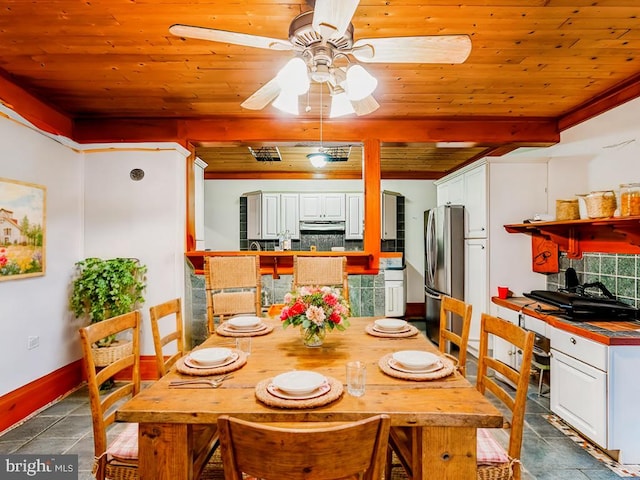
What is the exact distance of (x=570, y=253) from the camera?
3131 mm

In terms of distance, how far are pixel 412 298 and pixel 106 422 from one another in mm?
5393

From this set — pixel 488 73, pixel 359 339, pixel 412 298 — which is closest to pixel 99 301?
pixel 359 339

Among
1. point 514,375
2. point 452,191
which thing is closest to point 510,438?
point 514,375

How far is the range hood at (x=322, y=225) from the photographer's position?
6102 mm

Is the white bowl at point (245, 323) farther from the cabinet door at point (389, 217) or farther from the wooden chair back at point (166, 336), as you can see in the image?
the cabinet door at point (389, 217)

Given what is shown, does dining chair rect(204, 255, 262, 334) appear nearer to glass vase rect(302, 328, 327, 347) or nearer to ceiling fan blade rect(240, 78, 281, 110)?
glass vase rect(302, 328, 327, 347)

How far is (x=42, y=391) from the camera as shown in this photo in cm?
279

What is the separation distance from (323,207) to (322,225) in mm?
306

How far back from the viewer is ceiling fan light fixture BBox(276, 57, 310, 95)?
1.56 metres

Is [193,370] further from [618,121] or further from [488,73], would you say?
[618,121]

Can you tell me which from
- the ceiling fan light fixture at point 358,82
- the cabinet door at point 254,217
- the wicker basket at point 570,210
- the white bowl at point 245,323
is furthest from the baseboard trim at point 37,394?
the wicker basket at point 570,210

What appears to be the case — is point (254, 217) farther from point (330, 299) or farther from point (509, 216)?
point (330, 299)

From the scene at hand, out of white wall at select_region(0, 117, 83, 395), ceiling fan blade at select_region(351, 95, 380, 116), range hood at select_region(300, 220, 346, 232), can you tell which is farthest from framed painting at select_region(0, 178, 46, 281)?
range hood at select_region(300, 220, 346, 232)

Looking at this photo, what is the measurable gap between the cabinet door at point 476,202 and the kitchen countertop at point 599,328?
1.04 metres
